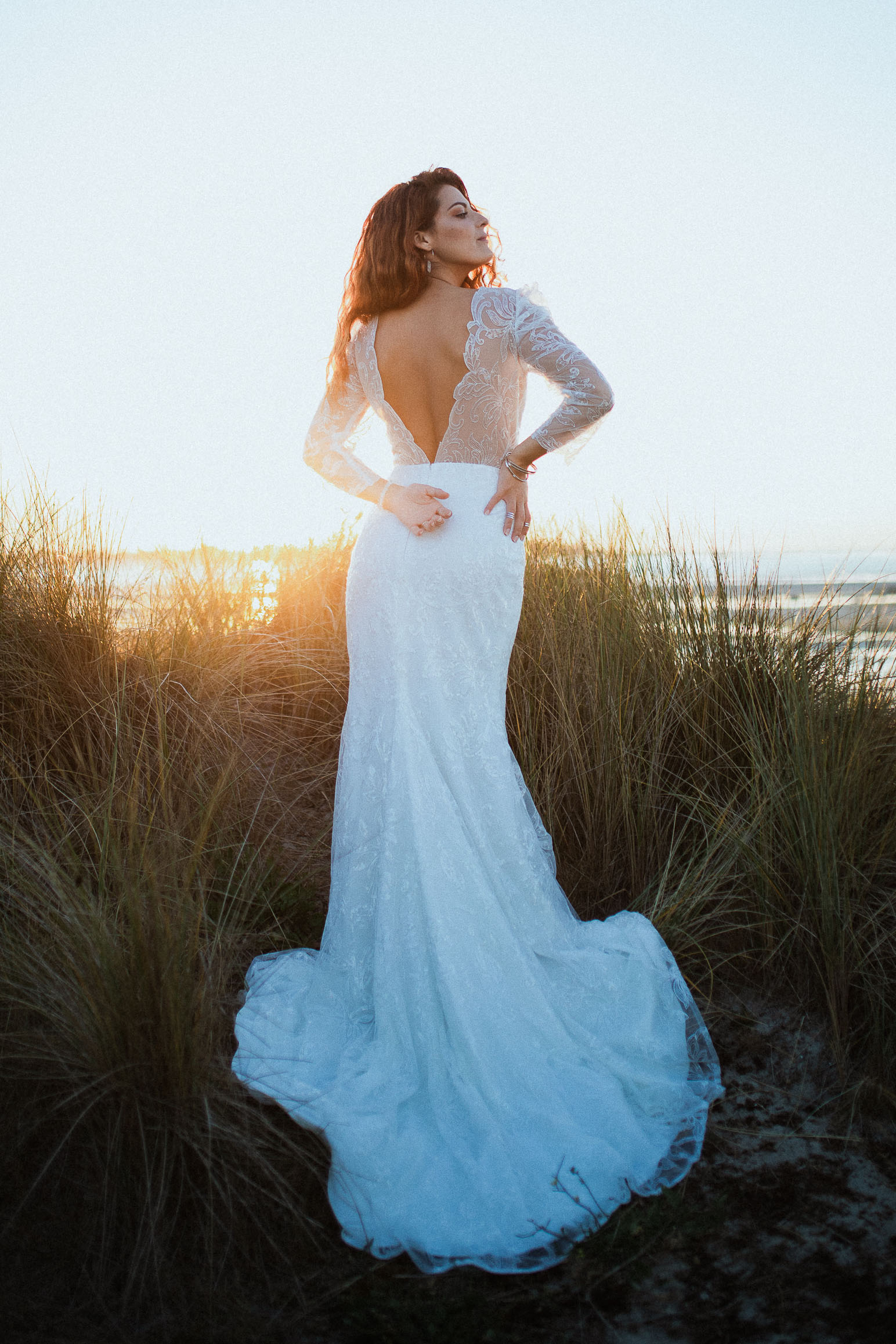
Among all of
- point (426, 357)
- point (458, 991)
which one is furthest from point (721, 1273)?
point (426, 357)

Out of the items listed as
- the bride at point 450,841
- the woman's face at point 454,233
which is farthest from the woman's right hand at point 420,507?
the woman's face at point 454,233

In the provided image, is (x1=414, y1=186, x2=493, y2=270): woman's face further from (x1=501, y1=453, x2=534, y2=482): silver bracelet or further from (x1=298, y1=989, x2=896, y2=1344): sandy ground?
(x1=298, y1=989, x2=896, y2=1344): sandy ground

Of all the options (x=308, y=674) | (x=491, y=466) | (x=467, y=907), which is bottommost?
(x=467, y=907)

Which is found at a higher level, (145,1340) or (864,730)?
(864,730)

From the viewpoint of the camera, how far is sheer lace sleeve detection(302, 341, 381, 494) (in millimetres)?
2818

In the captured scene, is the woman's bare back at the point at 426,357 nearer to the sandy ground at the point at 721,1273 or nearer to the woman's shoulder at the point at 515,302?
the woman's shoulder at the point at 515,302

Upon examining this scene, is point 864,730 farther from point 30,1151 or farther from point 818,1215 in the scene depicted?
point 30,1151

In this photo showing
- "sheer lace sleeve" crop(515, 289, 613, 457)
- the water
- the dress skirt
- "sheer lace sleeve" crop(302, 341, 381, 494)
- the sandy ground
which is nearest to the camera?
the sandy ground

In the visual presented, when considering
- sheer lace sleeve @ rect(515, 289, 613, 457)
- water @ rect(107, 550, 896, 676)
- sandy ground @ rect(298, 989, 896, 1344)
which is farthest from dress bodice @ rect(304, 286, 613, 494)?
sandy ground @ rect(298, 989, 896, 1344)

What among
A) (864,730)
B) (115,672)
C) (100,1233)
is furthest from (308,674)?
(100,1233)

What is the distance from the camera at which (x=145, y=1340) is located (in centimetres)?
154

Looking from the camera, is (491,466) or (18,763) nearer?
(491,466)

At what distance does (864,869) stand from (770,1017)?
1.73 feet

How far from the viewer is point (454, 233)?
8.36ft
